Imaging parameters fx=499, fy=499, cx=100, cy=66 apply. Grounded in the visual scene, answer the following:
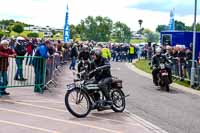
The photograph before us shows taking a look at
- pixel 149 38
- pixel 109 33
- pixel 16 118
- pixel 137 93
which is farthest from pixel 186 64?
pixel 149 38

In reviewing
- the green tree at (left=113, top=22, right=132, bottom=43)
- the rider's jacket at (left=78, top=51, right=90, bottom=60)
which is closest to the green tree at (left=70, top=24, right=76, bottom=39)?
the green tree at (left=113, top=22, right=132, bottom=43)

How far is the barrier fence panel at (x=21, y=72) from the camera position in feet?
48.6

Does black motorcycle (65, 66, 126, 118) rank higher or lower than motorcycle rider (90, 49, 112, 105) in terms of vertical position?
lower

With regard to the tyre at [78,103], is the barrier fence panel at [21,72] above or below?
above

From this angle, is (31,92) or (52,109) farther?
(31,92)

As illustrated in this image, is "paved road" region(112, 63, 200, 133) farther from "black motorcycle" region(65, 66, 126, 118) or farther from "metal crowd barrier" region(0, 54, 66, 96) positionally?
"metal crowd barrier" region(0, 54, 66, 96)

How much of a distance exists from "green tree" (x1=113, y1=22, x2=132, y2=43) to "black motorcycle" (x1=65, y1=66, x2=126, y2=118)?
195 ft

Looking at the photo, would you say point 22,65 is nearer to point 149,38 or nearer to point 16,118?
point 16,118

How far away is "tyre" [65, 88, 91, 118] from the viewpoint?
39.2 ft

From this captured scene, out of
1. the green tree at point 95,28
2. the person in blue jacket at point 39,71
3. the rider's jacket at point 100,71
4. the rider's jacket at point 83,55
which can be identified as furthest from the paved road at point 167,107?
the green tree at point 95,28

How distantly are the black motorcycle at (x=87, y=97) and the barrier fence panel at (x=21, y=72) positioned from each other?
3.08 m

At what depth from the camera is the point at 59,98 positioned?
1530cm

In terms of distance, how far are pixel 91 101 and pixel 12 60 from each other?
4.68m

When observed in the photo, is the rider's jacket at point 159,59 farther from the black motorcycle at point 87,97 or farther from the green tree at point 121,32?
the green tree at point 121,32
